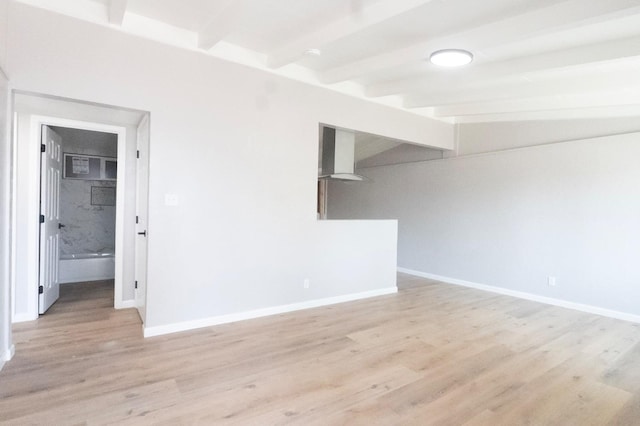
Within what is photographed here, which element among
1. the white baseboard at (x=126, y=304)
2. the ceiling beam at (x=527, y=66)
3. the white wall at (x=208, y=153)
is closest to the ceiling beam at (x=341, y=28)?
the white wall at (x=208, y=153)

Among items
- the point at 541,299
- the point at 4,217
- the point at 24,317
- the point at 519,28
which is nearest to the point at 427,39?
the point at 519,28

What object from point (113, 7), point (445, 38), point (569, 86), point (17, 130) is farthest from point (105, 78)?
point (569, 86)

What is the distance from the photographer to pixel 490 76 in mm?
3508

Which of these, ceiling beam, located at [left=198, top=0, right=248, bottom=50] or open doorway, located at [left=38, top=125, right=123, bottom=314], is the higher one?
ceiling beam, located at [left=198, top=0, right=248, bottom=50]

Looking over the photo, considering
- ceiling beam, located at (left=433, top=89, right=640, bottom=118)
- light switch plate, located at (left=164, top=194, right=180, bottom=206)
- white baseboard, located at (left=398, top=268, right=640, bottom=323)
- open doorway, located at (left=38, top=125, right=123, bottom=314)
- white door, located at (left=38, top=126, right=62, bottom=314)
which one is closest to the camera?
light switch plate, located at (left=164, top=194, right=180, bottom=206)

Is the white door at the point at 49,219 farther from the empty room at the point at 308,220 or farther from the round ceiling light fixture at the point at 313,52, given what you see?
the round ceiling light fixture at the point at 313,52

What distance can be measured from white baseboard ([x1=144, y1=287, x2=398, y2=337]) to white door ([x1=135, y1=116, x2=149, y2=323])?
0.30 m

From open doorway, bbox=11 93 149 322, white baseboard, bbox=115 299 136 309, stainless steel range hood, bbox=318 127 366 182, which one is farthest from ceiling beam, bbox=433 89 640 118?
white baseboard, bbox=115 299 136 309

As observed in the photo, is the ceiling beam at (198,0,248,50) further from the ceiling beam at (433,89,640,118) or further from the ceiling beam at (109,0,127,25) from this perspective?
the ceiling beam at (433,89,640,118)

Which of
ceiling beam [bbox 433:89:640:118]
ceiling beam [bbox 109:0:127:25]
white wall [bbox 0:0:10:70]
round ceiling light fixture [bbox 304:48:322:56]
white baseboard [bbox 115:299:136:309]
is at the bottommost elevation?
white baseboard [bbox 115:299:136:309]

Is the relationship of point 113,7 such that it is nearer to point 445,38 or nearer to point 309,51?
point 309,51

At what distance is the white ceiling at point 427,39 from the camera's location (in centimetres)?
257

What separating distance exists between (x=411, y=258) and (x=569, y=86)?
146 inches

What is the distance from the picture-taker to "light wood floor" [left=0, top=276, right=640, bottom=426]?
2.02 metres
